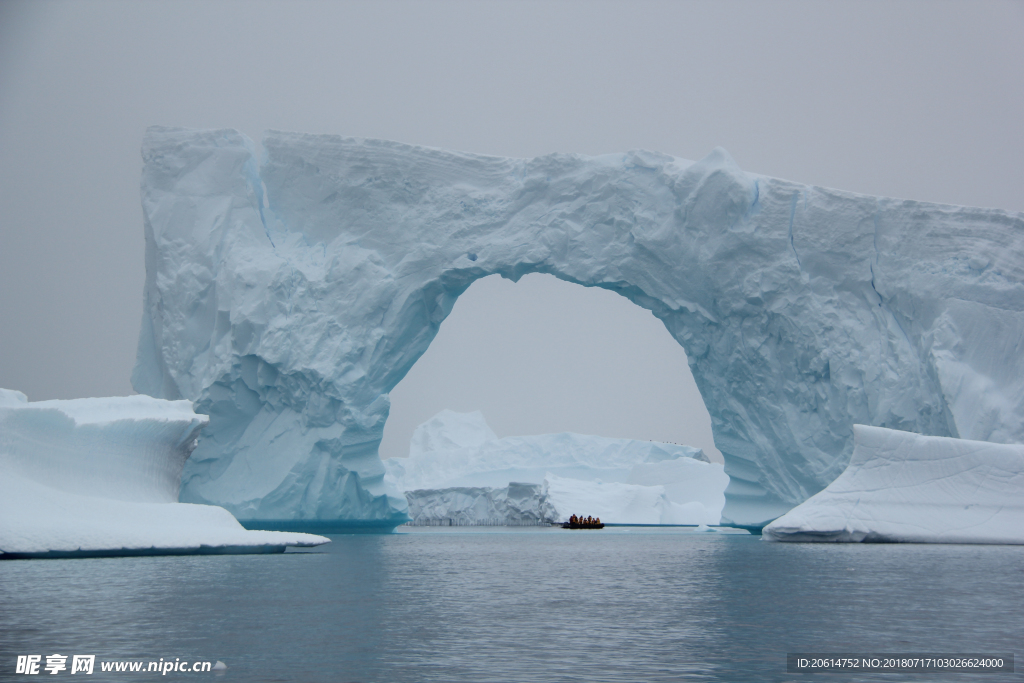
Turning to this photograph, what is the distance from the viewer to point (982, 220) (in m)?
16.4

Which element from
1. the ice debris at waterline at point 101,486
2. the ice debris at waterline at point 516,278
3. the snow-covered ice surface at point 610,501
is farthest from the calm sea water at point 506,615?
the snow-covered ice surface at point 610,501

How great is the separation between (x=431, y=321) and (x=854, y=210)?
7.89m

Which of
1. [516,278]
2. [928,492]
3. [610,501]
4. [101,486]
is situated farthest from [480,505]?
[101,486]

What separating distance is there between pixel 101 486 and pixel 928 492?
11.2m

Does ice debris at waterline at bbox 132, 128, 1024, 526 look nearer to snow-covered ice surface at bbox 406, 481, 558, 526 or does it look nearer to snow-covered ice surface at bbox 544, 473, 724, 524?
snow-covered ice surface at bbox 544, 473, 724, 524

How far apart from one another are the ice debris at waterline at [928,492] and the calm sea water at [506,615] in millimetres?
2432

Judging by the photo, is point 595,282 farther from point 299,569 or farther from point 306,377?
point 299,569

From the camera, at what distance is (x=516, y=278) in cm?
1822

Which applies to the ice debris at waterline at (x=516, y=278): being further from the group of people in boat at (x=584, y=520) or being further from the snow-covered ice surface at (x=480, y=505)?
the snow-covered ice surface at (x=480, y=505)

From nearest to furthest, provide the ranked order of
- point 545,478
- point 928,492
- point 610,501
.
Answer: point 928,492, point 610,501, point 545,478

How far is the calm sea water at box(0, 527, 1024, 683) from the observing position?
4.89 metres

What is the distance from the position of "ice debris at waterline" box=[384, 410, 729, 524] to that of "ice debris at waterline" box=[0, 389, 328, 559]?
752cm

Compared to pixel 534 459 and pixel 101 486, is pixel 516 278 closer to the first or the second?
pixel 101 486

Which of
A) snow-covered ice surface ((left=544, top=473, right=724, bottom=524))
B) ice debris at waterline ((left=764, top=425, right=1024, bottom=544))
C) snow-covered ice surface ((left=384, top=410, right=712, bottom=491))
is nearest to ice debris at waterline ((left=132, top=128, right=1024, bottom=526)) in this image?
ice debris at waterline ((left=764, top=425, right=1024, bottom=544))
